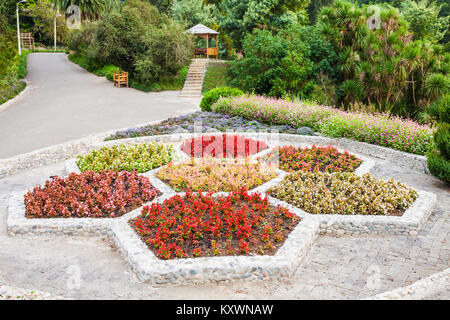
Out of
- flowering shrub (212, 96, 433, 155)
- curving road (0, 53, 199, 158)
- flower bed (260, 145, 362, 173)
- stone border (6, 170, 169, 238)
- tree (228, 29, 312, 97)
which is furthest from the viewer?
tree (228, 29, 312, 97)

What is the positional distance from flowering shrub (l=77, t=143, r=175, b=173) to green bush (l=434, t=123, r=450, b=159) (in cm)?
560

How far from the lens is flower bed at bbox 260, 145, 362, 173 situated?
8203mm

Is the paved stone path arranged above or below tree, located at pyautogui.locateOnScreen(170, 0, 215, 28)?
below

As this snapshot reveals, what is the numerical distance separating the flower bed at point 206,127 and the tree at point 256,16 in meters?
14.6

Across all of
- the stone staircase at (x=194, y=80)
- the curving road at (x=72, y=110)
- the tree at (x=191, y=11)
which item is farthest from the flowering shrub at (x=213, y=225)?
the tree at (x=191, y=11)

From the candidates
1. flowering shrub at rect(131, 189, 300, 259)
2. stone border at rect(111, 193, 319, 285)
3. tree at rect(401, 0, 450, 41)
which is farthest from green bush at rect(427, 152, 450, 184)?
tree at rect(401, 0, 450, 41)

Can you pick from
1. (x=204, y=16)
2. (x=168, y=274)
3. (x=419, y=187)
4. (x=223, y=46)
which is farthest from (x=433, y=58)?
(x=204, y=16)

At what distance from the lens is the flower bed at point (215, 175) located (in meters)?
7.04

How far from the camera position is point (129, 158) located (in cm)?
838

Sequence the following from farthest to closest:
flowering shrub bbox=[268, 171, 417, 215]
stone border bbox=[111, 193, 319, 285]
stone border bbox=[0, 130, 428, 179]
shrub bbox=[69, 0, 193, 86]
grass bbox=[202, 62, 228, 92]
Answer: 1. grass bbox=[202, 62, 228, 92]
2. shrub bbox=[69, 0, 193, 86]
3. stone border bbox=[0, 130, 428, 179]
4. flowering shrub bbox=[268, 171, 417, 215]
5. stone border bbox=[111, 193, 319, 285]

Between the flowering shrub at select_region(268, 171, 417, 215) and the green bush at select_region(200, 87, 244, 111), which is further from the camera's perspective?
the green bush at select_region(200, 87, 244, 111)

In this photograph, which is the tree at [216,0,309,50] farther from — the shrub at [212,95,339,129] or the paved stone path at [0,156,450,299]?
the paved stone path at [0,156,450,299]

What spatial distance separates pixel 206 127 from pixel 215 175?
4.62m

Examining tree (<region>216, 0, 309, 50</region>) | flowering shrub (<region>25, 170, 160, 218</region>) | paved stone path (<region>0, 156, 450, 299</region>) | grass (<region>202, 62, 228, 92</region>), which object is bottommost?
paved stone path (<region>0, 156, 450, 299</region>)
